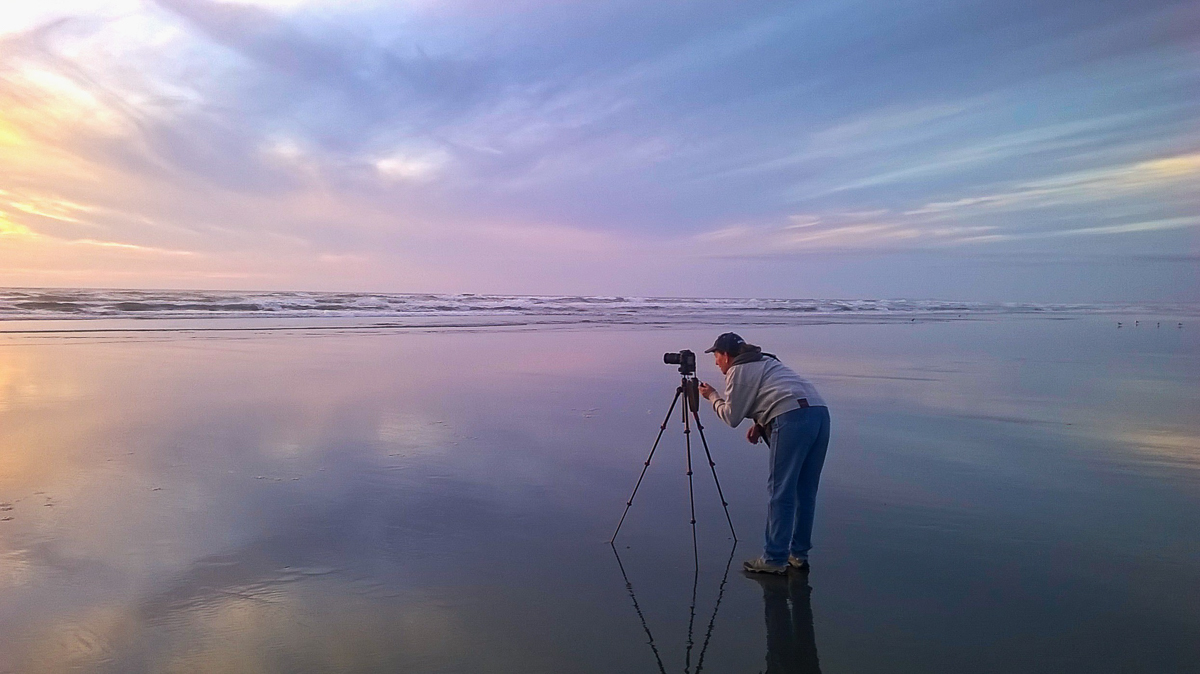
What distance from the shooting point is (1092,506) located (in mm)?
5637

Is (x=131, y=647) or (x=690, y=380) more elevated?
(x=690, y=380)

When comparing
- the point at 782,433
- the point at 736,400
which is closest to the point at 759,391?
the point at 736,400

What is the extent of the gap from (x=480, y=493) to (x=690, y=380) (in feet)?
6.70

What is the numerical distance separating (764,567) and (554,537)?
1.40 m

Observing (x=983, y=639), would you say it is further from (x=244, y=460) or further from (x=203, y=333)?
(x=203, y=333)

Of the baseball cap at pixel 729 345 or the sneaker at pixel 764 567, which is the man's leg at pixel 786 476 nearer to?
the sneaker at pixel 764 567

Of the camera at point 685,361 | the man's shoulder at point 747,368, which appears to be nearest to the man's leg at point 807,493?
the man's shoulder at point 747,368

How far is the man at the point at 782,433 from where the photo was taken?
14.2ft

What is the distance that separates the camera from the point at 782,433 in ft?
14.3

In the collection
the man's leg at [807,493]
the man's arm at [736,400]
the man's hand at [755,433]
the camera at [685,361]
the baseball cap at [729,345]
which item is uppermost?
the baseball cap at [729,345]

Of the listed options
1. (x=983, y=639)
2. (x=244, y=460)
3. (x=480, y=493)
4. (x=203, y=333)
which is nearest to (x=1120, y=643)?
(x=983, y=639)

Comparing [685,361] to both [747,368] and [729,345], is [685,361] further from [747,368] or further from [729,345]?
[747,368]

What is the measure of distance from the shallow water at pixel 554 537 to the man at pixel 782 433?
212mm

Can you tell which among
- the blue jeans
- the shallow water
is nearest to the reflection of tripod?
the shallow water
